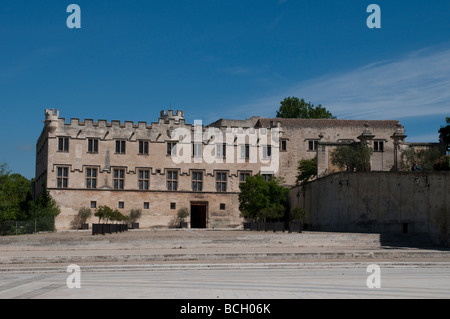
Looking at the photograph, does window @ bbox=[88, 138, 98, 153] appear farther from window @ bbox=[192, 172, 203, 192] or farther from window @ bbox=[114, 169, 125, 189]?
window @ bbox=[192, 172, 203, 192]

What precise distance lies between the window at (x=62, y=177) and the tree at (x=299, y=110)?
34225mm

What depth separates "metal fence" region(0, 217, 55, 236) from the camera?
37750 millimetres

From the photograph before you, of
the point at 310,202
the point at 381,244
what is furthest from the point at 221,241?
the point at 310,202

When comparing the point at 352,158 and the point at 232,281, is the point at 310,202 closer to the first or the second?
the point at 352,158

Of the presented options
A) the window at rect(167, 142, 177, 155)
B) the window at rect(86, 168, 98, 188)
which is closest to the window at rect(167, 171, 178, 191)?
the window at rect(167, 142, 177, 155)

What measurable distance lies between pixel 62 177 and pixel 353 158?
2484cm

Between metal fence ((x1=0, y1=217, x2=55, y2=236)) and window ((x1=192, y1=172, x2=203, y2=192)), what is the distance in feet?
42.7

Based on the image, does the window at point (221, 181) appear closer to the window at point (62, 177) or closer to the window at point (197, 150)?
the window at point (197, 150)

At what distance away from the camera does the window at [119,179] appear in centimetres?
5060

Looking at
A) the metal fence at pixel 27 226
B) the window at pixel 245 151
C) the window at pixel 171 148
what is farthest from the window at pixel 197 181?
the metal fence at pixel 27 226

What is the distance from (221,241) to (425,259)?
10817mm

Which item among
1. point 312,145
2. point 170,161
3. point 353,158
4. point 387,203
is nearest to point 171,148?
point 170,161

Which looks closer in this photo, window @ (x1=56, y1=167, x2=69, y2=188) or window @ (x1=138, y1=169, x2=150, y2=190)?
window @ (x1=56, y1=167, x2=69, y2=188)

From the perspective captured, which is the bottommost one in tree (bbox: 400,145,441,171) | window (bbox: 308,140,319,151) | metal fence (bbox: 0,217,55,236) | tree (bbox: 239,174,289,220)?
metal fence (bbox: 0,217,55,236)
